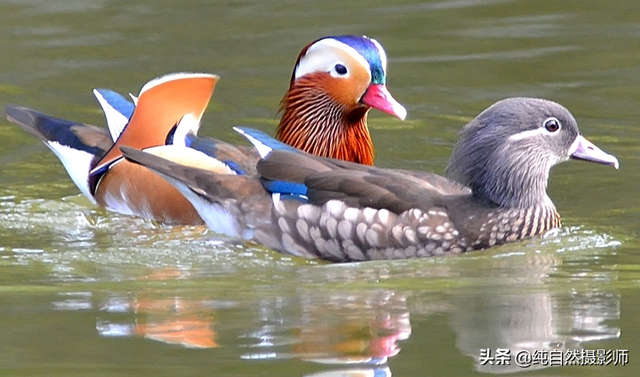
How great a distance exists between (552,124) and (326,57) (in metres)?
1.32

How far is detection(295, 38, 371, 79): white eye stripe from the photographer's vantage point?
6.62 meters

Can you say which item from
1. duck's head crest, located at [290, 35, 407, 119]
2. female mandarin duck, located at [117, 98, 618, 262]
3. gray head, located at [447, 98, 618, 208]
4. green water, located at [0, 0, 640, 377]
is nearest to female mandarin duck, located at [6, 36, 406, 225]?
duck's head crest, located at [290, 35, 407, 119]

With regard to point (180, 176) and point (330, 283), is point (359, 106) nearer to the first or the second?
point (180, 176)

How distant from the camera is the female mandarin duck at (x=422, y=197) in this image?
19.2 feet

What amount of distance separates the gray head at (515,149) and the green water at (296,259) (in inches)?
10.6

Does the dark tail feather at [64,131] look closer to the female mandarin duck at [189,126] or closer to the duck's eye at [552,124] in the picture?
the female mandarin duck at [189,126]

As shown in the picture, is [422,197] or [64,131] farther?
[64,131]

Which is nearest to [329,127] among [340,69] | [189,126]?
[340,69]

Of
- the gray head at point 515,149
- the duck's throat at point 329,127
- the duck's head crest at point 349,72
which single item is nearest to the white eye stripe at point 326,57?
the duck's head crest at point 349,72

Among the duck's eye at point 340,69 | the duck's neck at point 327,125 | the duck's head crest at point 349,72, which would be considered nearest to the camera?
the duck's head crest at point 349,72

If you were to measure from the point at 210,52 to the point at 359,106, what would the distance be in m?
2.78

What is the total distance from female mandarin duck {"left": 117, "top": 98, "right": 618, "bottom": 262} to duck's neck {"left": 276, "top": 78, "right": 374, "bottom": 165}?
84 cm

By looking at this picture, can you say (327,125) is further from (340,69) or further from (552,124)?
(552,124)

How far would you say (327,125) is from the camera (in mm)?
7039
